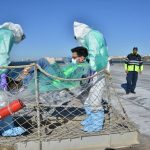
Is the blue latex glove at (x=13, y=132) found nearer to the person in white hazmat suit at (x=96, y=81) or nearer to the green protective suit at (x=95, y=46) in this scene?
the person in white hazmat suit at (x=96, y=81)

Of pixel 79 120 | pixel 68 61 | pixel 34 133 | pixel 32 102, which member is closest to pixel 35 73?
pixel 32 102

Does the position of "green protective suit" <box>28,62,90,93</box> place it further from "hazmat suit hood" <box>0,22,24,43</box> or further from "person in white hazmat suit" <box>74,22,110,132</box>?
"hazmat suit hood" <box>0,22,24,43</box>

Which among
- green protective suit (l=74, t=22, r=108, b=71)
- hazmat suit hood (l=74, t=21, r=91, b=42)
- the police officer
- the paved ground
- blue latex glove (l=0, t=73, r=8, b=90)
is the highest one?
hazmat suit hood (l=74, t=21, r=91, b=42)

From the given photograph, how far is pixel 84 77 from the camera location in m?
7.22

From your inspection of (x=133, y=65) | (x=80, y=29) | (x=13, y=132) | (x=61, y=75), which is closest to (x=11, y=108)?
(x=13, y=132)

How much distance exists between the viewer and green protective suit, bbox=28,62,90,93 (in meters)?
6.82

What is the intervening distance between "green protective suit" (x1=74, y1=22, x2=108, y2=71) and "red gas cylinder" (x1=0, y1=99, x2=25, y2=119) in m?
1.64

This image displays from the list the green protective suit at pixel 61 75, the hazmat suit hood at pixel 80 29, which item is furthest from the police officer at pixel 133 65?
the green protective suit at pixel 61 75

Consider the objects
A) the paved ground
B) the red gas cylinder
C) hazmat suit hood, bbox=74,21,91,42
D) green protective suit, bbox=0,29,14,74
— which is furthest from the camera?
hazmat suit hood, bbox=74,21,91,42

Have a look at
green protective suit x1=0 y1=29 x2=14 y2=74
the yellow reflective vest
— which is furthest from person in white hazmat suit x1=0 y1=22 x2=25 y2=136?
the yellow reflective vest

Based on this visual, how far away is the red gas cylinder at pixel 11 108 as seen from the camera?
619cm

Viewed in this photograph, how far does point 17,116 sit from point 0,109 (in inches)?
52.5

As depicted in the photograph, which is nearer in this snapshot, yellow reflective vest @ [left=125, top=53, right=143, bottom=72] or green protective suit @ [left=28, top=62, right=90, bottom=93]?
green protective suit @ [left=28, top=62, right=90, bottom=93]

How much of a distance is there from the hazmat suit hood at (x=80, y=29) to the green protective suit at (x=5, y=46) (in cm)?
128
